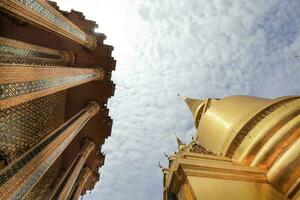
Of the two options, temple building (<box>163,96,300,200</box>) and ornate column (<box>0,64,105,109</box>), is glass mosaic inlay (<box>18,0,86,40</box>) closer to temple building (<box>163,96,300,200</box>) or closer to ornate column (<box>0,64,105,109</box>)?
ornate column (<box>0,64,105,109</box>)

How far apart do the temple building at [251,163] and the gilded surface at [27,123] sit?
4.84 meters

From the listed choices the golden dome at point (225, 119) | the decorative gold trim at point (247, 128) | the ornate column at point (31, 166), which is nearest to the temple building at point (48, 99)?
the ornate column at point (31, 166)

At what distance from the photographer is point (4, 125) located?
28.0ft

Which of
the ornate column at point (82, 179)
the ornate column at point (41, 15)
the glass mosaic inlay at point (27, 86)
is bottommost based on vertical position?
the ornate column at point (82, 179)

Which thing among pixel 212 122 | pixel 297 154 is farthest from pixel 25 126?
pixel 297 154

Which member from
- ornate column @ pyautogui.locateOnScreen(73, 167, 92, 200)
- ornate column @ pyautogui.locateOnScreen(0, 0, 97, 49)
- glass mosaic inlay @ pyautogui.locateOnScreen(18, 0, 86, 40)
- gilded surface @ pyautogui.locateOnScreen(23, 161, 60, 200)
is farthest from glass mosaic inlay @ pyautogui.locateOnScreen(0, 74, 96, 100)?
ornate column @ pyautogui.locateOnScreen(73, 167, 92, 200)

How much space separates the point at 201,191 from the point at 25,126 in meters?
7.08

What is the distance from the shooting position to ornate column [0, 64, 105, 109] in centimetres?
647

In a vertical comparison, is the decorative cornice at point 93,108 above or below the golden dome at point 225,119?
below

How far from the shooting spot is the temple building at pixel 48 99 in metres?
7.11

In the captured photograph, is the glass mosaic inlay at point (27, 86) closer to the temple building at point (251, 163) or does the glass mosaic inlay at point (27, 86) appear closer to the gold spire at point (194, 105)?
the temple building at point (251, 163)

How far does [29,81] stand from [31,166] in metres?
2.24

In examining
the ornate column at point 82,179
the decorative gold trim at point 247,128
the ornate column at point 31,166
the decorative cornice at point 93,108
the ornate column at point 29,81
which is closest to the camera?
the ornate column at point 29,81

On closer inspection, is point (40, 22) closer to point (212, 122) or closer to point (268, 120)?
point (212, 122)
